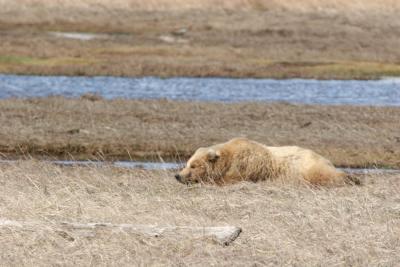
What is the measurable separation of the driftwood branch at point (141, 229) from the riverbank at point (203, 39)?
24.4 meters

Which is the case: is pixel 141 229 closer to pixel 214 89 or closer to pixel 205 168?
pixel 205 168

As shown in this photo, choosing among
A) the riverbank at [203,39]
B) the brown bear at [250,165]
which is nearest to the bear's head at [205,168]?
the brown bear at [250,165]

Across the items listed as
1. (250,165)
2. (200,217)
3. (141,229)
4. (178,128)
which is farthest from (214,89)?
(141,229)

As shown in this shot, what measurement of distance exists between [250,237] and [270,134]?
1073cm

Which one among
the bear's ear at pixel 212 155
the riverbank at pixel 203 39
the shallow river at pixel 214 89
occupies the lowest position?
the riverbank at pixel 203 39

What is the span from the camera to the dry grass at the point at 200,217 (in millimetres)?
9914

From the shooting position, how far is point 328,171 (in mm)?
14172

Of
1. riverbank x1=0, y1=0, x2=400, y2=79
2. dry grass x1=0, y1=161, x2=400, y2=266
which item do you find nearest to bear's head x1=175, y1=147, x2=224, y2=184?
dry grass x1=0, y1=161, x2=400, y2=266

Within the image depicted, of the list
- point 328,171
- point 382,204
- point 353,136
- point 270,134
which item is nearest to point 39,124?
point 270,134

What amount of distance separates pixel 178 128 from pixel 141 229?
1106 centimetres

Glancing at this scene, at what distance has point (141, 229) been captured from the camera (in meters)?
10.5

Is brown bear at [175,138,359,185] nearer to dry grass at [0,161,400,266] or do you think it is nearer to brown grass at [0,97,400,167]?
dry grass at [0,161,400,266]

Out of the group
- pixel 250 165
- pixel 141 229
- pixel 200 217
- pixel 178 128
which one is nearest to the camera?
pixel 141 229

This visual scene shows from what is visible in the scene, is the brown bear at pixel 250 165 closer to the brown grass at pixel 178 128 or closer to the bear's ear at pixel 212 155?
the bear's ear at pixel 212 155
